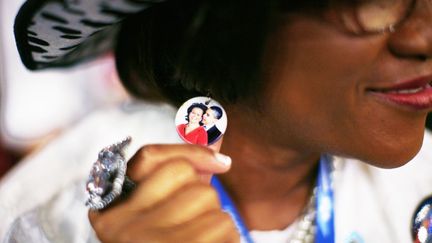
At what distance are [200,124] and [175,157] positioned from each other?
92 mm

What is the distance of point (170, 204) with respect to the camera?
637 millimetres

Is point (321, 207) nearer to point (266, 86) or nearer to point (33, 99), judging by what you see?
point (266, 86)

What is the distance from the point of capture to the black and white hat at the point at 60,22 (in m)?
0.65

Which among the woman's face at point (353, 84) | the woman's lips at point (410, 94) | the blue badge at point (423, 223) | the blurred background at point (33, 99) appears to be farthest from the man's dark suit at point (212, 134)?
the blurred background at point (33, 99)

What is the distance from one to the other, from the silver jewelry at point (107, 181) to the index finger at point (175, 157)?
0.02m

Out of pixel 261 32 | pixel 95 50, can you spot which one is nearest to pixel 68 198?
pixel 95 50

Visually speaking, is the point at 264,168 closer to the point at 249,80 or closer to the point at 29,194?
the point at 249,80

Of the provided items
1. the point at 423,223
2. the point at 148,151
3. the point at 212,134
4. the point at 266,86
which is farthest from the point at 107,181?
the point at 423,223

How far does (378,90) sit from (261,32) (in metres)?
0.18

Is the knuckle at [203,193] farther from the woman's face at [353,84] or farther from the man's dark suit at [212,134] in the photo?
the woman's face at [353,84]

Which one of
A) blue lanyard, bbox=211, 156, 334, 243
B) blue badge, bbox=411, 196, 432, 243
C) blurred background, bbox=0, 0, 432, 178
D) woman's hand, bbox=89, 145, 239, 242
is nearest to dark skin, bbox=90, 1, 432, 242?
woman's hand, bbox=89, 145, 239, 242

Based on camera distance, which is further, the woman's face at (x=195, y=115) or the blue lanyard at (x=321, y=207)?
the blue lanyard at (x=321, y=207)

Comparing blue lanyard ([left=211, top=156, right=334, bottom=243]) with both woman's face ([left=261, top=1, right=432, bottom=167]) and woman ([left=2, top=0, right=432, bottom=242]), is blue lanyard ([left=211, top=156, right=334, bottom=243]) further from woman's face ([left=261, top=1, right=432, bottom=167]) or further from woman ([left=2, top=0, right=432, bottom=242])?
woman's face ([left=261, top=1, right=432, bottom=167])

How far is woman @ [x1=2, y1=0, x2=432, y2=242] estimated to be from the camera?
650mm
